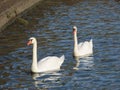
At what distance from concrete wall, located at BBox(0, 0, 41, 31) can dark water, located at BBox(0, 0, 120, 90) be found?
1.27 feet

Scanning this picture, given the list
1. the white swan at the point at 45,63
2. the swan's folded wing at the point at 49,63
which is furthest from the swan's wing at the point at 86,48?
the swan's folded wing at the point at 49,63

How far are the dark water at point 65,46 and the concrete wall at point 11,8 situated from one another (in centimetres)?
39

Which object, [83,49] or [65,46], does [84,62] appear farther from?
[65,46]

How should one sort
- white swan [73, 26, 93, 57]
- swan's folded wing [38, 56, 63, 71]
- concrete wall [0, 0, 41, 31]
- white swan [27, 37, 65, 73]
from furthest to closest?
concrete wall [0, 0, 41, 31] < white swan [73, 26, 93, 57] < swan's folded wing [38, 56, 63, 71] < white swan [27, 37, 65, 73]

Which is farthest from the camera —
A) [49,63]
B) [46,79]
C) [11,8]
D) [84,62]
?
[11,8]

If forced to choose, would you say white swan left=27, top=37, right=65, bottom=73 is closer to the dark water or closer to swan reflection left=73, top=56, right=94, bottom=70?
the dark water

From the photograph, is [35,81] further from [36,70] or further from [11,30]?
[11,30]

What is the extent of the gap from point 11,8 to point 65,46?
770cm

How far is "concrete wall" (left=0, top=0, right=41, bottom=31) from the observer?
30.0 m

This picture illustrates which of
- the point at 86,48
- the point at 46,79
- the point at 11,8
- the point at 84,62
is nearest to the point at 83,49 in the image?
the point at 86,48

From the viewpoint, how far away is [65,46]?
25.1 metres

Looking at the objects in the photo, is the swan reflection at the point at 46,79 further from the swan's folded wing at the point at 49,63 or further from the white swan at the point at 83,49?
the white swan at the point at 83,49

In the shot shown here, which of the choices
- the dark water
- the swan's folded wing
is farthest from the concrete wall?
the swan's folded wing

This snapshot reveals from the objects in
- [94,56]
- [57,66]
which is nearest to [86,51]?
[94,56]
